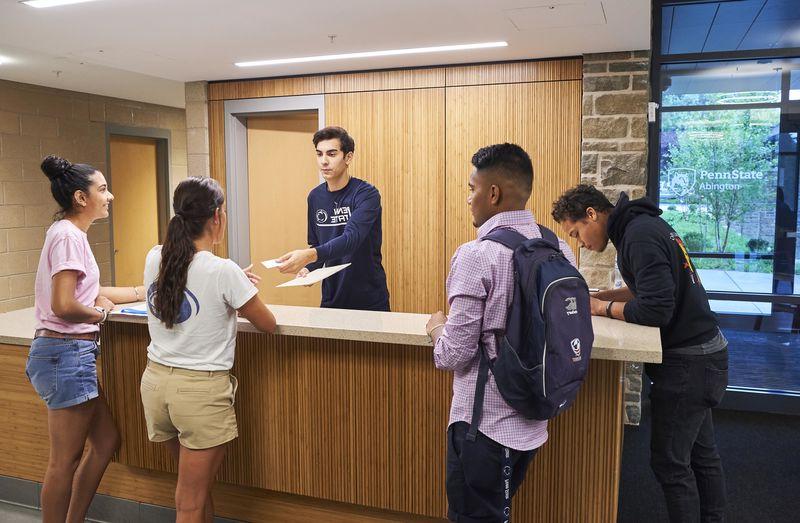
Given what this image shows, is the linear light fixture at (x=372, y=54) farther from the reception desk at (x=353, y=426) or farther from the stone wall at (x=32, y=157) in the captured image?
the stone wall at (x=32, y=157)

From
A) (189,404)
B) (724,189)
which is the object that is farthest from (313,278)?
(724,189)

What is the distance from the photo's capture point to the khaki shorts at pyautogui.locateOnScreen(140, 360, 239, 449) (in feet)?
6.86

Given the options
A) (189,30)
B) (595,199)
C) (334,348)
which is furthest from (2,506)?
(595,199)

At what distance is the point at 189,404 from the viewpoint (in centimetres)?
209

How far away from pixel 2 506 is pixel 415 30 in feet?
9.67

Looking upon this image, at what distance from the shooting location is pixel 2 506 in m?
3.05

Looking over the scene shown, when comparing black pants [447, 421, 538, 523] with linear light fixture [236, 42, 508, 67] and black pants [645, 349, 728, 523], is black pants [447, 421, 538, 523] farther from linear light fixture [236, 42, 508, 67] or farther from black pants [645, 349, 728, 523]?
linear light fixture [236, 42, 508, 67]

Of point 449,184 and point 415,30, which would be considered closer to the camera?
point 415,30

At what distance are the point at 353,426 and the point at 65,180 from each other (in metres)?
1.31

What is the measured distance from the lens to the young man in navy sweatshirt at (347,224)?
124 inches

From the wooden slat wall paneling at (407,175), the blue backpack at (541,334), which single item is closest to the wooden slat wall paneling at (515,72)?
the wooden slat wall paneling at (407,175)

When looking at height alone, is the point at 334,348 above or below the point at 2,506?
above

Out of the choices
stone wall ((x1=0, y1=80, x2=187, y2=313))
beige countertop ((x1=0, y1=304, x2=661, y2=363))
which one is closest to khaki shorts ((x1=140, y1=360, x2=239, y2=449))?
beige countertop ((x1=0, y1=304, x2=661, y2=363))

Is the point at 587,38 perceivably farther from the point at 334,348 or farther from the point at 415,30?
the point at 334,348
